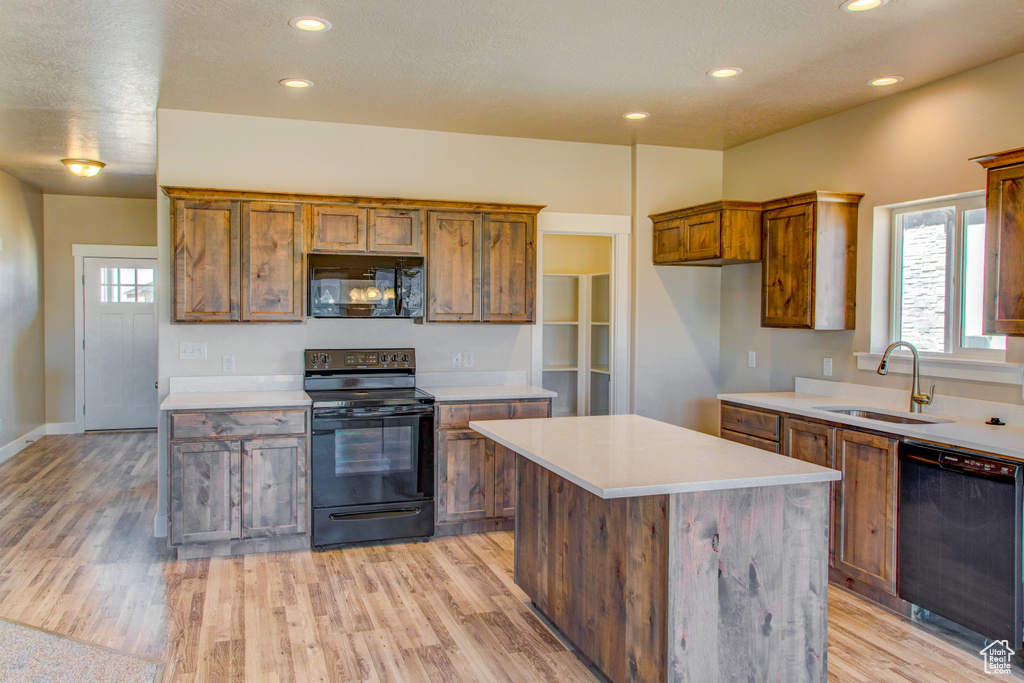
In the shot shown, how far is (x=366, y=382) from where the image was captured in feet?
15.0

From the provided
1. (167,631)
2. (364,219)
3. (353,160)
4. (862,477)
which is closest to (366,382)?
(364,219)

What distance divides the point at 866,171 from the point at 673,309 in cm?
163

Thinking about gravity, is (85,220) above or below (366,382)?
above

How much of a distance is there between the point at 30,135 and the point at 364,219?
2679 millimetres

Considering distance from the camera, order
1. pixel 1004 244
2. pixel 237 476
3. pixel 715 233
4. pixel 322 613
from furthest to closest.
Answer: pixel 715 233 → pixel 237 476 → pixel 322 613 → pixel 1004 244

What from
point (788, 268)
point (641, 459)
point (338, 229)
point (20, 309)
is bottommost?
point (641, 459)

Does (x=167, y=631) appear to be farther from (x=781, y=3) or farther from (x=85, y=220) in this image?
(x=85, y=220)

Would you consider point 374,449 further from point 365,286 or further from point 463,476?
point 365,286

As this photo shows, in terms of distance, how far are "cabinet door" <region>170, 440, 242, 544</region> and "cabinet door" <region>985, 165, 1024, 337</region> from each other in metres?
3.73

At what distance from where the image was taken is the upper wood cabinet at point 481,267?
180 inches

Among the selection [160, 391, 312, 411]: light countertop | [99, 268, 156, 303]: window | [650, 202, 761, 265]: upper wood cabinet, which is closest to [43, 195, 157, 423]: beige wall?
[99, 268, 156, 303]: window

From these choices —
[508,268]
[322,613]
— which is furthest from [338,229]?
[322,613]

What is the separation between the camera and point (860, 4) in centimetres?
276

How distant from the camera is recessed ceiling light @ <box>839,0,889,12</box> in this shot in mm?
2729
